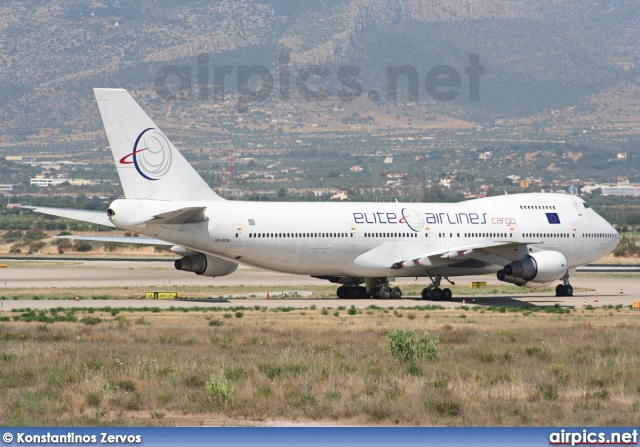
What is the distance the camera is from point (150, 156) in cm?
4625

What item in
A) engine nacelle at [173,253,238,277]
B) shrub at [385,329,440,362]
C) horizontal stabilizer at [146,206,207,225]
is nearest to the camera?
shrub at [385,329,440,362]

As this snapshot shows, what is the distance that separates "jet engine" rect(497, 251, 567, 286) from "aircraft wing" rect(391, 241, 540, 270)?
811mm

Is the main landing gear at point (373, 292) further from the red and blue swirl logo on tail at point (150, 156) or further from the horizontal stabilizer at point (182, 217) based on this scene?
the red and blue swirl logo on tail at point (150, 156)

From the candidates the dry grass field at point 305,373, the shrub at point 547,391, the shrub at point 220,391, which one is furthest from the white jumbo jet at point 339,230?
the shrub at point 547,391

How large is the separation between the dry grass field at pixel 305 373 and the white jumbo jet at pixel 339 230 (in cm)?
718

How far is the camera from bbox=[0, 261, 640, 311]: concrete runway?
49.5m

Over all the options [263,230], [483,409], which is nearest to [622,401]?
[483,409]

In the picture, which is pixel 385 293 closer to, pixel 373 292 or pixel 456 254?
pixel 373 292

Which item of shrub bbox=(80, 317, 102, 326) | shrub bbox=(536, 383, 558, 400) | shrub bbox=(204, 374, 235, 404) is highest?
shrub bbox=(80, 317, 102, 326)

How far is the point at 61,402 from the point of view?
23.7 m

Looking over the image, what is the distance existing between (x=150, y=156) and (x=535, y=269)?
1776cm

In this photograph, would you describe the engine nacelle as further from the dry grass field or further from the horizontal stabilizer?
the dry grass field

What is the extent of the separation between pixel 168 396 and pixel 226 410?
5.41 feet

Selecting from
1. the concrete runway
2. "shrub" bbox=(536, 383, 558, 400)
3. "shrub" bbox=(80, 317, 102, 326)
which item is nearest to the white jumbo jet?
the concrete runway
